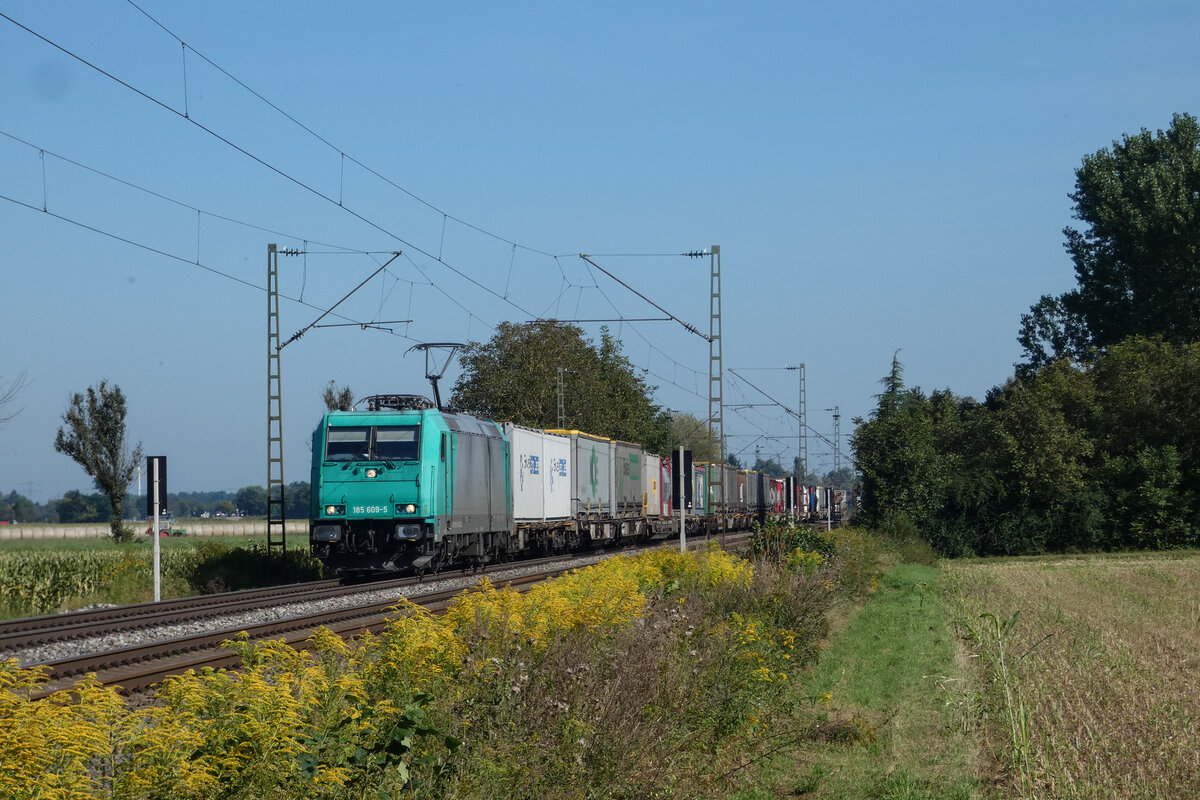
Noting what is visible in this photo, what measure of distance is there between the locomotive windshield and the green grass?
1112 centimetres

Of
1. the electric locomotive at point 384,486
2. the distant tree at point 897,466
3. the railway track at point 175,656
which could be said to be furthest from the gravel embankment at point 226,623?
the distant tree at point 897,466

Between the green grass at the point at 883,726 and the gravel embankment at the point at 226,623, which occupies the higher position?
the gravel embankment at the point at 226,623

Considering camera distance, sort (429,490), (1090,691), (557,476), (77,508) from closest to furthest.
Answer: (1090,691) < (429,490) < (557,476) < (77,508)

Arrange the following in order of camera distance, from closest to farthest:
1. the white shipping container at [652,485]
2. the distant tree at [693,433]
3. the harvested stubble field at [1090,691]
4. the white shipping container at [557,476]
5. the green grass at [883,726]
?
the harvested stubble field at [1090,691], the green grass at [883,726], the white shipping container at [557,476], the white shipping container at [652,485], the distant tree at [693,433]

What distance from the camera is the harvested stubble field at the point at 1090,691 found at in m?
8.12

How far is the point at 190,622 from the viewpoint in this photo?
58.0 feet

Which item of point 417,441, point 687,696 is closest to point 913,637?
point 687,696

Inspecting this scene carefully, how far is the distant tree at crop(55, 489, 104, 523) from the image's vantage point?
567 ft

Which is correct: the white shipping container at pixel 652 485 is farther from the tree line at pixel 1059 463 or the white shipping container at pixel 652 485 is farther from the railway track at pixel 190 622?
the railway track at pixel 190 622

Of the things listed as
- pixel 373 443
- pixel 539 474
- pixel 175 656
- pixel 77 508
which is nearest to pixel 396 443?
pixel 373 443

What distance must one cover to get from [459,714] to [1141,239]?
5516cm

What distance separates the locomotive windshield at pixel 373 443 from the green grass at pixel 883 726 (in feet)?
36.5

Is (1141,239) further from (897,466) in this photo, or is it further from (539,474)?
(539,474)

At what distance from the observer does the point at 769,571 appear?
1705 cm
